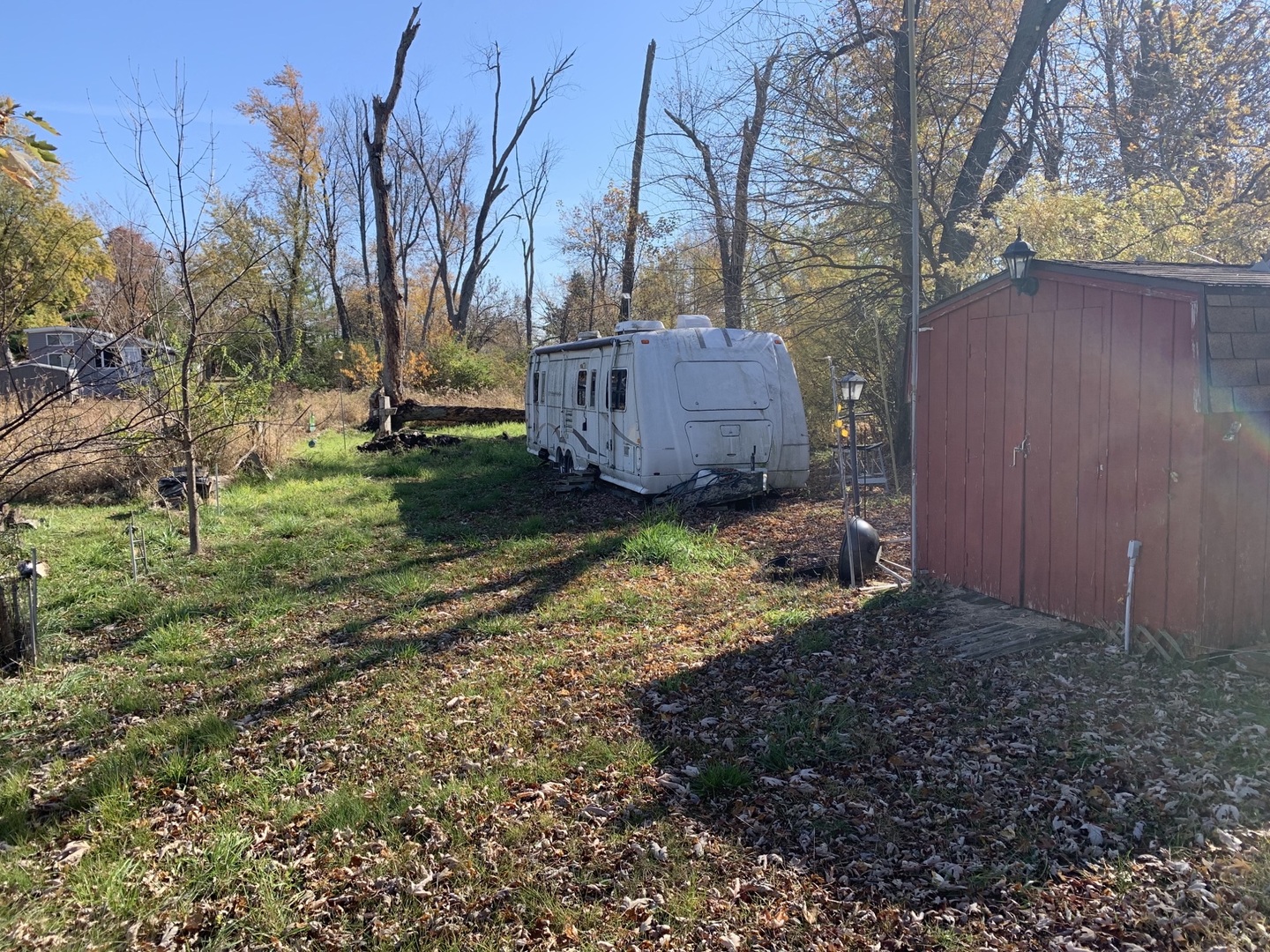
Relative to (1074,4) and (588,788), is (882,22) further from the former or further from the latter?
(588,788)

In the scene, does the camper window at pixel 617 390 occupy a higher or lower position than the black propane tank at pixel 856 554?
higher

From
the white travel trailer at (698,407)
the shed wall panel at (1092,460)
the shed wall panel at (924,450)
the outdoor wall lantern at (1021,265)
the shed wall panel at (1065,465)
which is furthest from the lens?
the white travel trailer at (698,407)

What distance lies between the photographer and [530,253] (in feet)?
136

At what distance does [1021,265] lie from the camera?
590 centimetres

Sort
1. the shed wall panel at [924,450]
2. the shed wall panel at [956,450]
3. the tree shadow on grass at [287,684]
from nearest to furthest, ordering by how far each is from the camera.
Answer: the tree shadow on grass at [287,684]
the shed wall panel at [956,450]
the shed wall panel at [924,450]

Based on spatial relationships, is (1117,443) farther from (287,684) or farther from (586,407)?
(586,407)

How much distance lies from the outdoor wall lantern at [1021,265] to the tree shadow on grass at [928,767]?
98.9 inches

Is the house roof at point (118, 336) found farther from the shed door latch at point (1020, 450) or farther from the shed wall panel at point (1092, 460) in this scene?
the shed door latch at point (1020, 450)

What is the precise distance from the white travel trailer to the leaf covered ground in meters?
3.77

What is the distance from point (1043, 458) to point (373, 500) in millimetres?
9756

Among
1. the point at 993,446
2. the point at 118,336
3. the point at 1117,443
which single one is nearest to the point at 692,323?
the point at 993,446

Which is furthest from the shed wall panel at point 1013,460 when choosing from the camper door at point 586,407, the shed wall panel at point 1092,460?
the camper door at point 586,407

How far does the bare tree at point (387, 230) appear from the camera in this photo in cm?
1897

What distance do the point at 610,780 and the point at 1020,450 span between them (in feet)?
12.9
